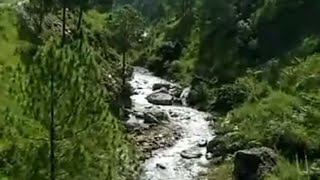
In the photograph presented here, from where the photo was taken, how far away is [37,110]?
17906 mm

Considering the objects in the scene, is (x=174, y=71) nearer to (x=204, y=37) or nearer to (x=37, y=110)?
(x=204, y=37)

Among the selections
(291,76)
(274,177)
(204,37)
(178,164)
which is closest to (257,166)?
(274,177)

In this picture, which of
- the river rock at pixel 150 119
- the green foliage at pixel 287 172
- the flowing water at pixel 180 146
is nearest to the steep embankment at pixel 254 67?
the green foliage at pixel 287 172

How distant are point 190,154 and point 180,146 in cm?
206

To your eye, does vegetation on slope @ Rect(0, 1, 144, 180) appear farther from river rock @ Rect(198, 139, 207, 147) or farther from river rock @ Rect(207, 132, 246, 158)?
river rock @ Rect(198, 139, 207, 147)

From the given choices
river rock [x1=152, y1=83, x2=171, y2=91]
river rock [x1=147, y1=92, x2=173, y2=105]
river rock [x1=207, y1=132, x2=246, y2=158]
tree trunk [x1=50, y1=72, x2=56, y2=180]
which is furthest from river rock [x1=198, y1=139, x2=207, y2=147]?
tree trunk [x1=50, y1=72, x2=56, y2=180]

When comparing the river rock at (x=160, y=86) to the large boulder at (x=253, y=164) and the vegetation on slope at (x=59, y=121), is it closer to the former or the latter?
the large boulder at (x=253, y=164)

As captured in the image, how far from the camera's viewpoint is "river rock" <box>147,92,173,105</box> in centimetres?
5100

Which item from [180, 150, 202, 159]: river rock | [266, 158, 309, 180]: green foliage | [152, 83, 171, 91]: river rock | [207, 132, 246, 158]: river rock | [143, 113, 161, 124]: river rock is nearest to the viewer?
[266, 158, 309, 180]: green foliage

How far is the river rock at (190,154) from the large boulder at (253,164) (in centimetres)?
549

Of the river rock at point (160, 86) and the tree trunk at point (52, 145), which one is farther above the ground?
the river rock at point (160, 86)

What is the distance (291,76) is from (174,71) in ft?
72.5

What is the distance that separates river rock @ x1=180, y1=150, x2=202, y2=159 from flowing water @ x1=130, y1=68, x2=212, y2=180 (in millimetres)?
274

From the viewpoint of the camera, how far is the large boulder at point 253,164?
31062mm
